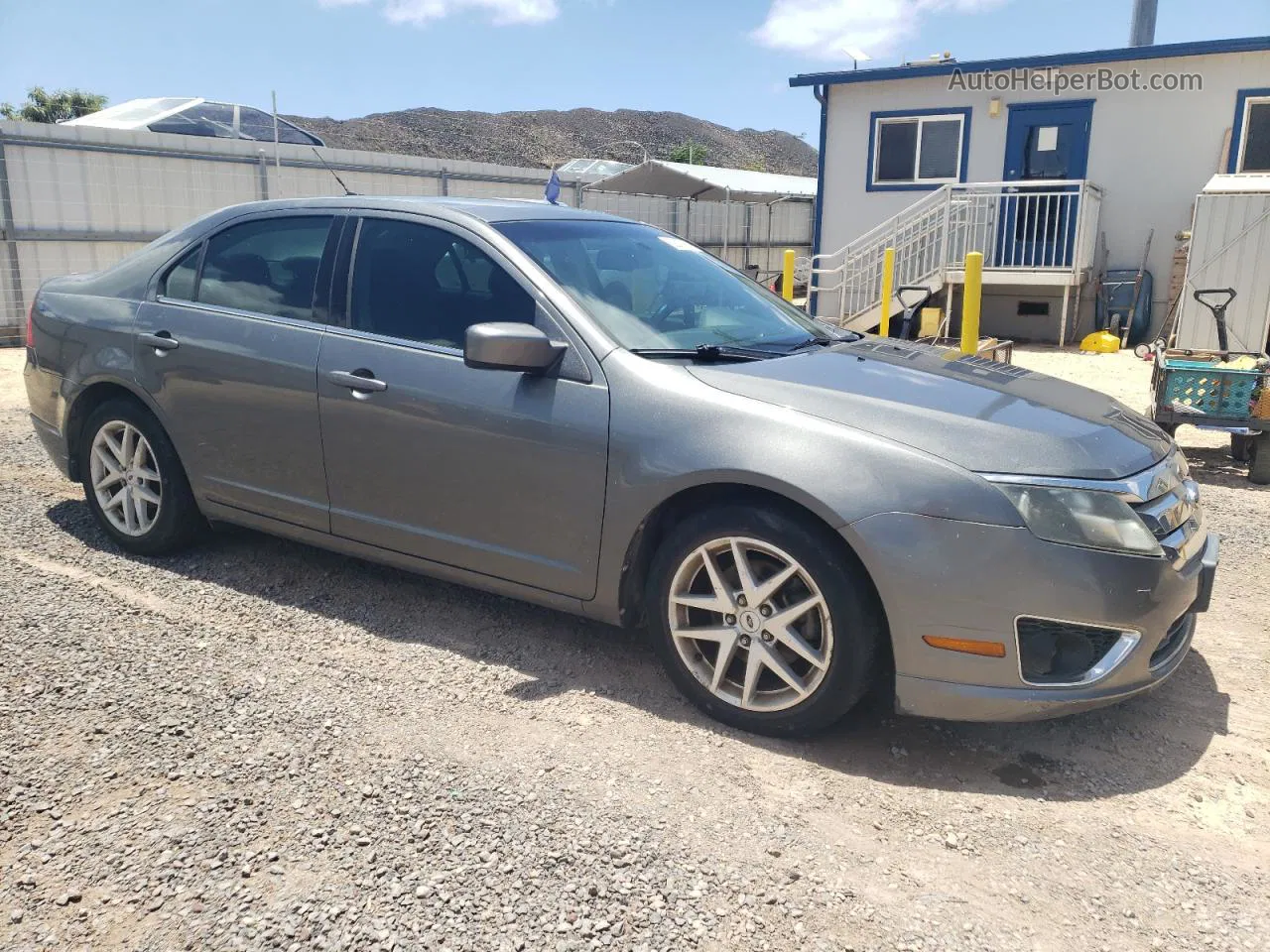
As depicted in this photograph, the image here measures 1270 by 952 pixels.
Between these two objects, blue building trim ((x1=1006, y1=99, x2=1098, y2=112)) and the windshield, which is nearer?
the windshield

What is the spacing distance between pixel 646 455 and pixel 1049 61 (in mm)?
14755

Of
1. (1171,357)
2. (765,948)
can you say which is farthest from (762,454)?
(1171,357)

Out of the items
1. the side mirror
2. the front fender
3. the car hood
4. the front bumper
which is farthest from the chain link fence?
the front bumper

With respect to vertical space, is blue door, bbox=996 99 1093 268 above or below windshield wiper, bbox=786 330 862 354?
above

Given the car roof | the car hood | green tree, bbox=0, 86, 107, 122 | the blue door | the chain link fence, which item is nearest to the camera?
the car hood

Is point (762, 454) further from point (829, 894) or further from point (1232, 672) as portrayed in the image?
point (1232, 672)

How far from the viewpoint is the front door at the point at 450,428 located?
341cm

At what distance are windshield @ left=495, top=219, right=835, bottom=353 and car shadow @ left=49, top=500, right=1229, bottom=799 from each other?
46.8 inches

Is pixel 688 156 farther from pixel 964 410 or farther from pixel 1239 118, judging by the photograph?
pixel 964 410

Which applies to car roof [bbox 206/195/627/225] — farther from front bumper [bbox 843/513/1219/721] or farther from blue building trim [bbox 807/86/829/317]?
blue building trim [bbox 807/86/829/317]

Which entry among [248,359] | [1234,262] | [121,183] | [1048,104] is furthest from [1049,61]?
[248,359]

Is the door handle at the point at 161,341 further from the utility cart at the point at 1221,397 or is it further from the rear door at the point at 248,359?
the utility cart at the point at 1221,397

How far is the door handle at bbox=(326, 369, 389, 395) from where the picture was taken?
12.4 feet

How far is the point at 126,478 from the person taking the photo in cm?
468
